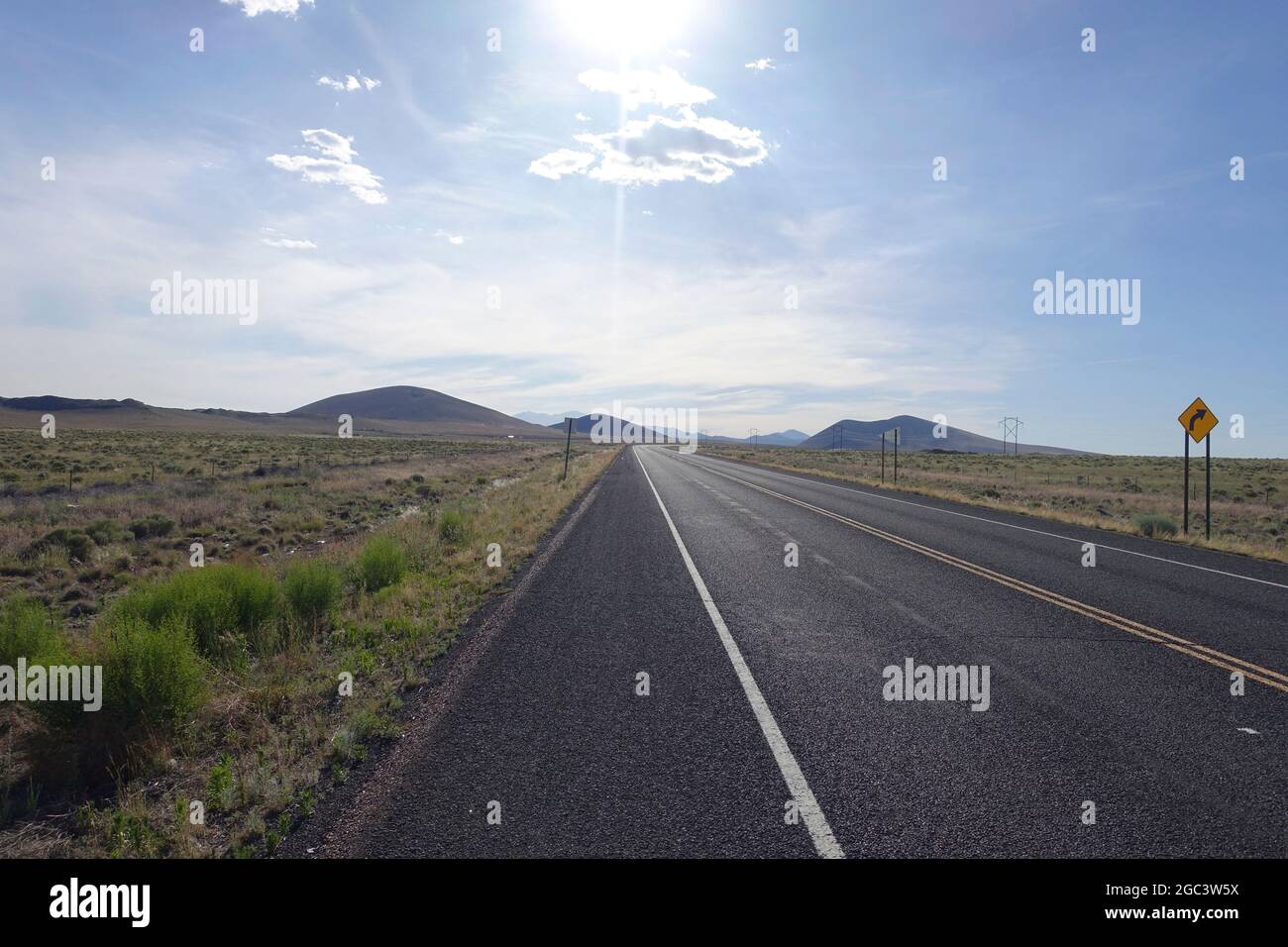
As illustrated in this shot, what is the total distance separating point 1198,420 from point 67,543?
26.2 meters

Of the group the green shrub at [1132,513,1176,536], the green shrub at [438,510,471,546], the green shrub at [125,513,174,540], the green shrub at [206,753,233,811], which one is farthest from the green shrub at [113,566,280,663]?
the green shrub at [1132,513,1176,536]

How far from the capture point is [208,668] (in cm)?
656

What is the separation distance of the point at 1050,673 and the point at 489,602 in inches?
255

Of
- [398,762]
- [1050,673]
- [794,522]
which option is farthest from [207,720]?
[794,522]

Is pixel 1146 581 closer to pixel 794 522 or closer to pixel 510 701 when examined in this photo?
pixel 794 522

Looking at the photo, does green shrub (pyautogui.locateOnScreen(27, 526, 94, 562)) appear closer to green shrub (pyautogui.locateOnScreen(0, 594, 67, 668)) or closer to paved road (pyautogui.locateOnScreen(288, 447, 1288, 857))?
green shrub (pyautogui.locateOnScreen(0, 594, 67, 668))

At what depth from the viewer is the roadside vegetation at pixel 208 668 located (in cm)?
425

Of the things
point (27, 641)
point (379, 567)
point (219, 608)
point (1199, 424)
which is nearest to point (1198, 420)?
point (1199, 424)

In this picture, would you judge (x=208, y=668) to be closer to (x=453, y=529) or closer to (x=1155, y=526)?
(x=453, y=529)

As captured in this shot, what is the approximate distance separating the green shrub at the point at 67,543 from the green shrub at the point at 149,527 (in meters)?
1.24

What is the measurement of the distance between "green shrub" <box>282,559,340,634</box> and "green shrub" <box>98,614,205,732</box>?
2.64m

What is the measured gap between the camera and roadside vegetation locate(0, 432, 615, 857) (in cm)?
425

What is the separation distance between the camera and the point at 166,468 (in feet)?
121
